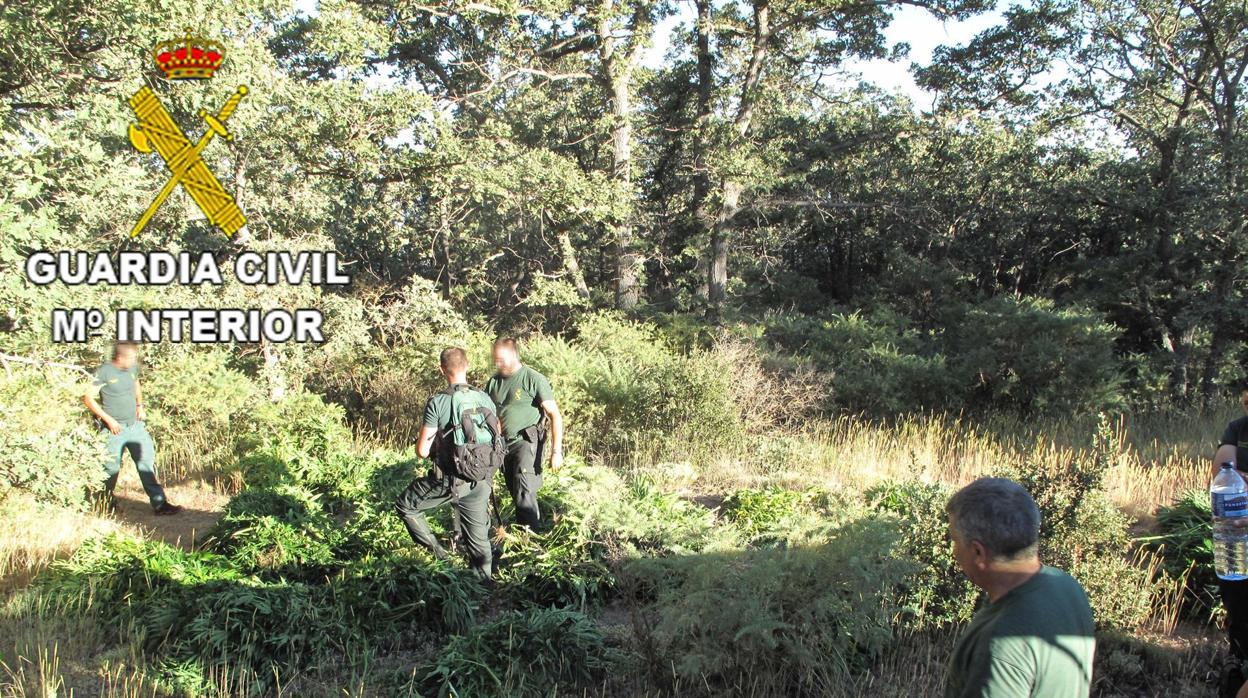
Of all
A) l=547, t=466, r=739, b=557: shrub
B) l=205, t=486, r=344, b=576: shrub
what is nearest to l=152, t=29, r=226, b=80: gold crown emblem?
l=205, t=486, r=344, b=576: shrub

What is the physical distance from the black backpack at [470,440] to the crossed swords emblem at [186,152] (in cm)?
549

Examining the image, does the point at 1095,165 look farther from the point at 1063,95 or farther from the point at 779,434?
the point at 779,434

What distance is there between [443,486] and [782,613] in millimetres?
2523

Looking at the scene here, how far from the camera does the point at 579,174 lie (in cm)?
1631

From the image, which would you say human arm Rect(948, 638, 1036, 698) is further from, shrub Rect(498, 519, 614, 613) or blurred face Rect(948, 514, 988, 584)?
shrub Rect(498, 519, 614, 613)

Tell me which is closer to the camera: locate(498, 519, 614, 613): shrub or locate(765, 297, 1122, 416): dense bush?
locate(498, 519, 614, 613): shrub

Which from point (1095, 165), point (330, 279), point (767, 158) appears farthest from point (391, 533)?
point (1095, 165)

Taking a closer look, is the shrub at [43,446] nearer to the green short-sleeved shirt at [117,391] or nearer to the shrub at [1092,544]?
the green short-sleeved shirt at [117,391]

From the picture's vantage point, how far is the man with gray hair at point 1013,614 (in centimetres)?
204

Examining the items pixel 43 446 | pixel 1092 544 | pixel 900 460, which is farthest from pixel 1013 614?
pixel 43 446

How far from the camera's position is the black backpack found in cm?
530

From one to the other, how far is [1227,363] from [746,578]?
16681 millimetres

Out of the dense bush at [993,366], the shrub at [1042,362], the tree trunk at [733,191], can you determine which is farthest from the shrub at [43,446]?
the tree trunk at [733,191]

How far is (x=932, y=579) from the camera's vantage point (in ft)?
15.3
